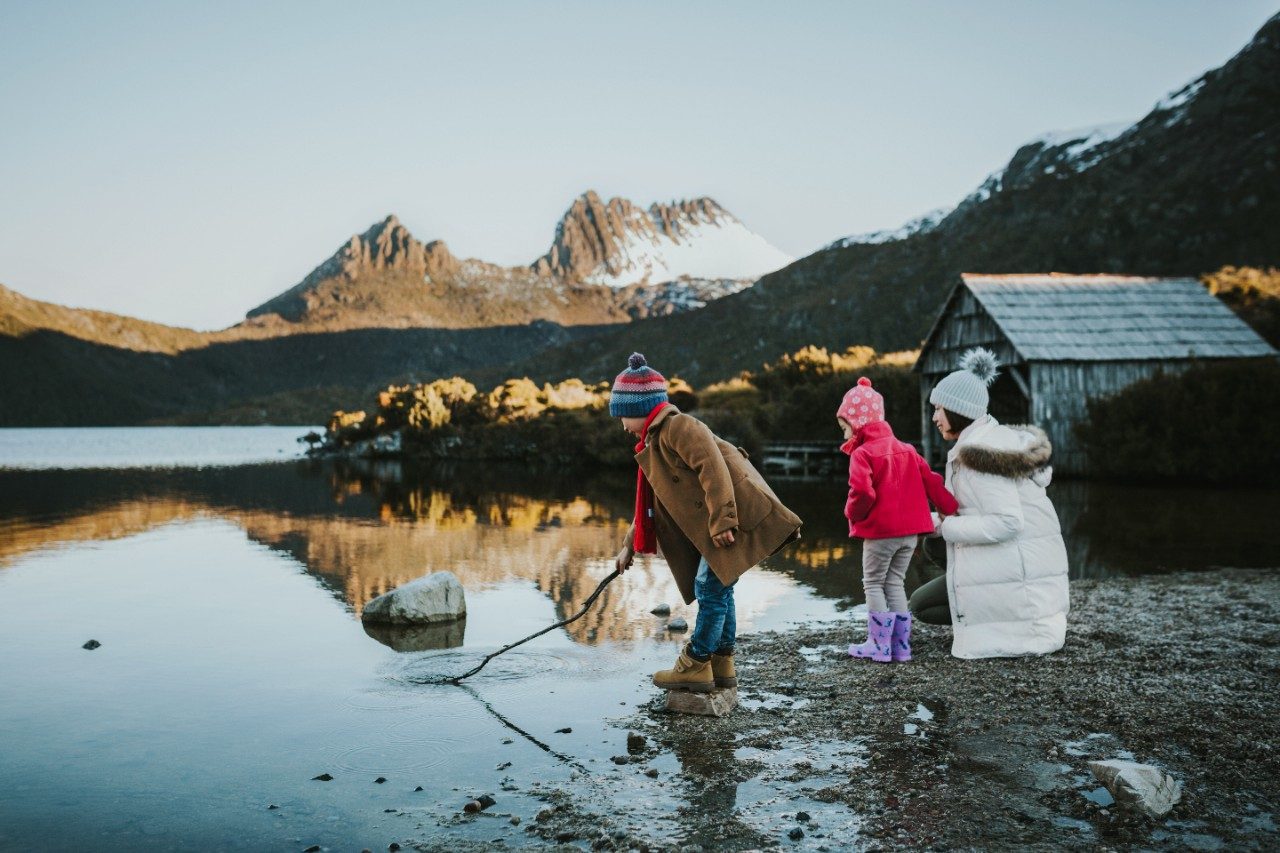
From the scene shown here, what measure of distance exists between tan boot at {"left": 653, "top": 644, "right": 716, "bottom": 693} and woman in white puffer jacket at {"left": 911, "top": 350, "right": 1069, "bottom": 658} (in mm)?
2036

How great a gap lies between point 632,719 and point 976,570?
268 cm

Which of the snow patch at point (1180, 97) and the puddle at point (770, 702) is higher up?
the snow patch at point (1180, 97)

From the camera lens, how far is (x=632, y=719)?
20.1 feet

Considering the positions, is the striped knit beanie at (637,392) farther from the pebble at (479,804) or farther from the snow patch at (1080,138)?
the snow patch at (1080,138)

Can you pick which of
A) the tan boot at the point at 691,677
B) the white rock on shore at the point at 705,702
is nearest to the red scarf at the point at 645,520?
the tan boot at the point at 691,677

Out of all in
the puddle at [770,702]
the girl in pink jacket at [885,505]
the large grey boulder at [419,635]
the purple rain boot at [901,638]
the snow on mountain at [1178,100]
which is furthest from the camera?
the snow on mountain at [1178,100]

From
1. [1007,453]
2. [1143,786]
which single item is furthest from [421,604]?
[1143,786]

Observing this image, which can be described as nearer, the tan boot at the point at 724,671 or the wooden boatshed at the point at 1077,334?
the tan boot at the point at 724,671

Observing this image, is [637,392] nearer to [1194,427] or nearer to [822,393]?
[1194,427]

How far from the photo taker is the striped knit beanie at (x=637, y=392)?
6.05 m

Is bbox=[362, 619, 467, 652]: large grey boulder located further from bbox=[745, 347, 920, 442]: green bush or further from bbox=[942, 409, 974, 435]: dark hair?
bbox=[745, 347, 920, 442]: green bush

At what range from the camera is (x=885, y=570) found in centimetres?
718

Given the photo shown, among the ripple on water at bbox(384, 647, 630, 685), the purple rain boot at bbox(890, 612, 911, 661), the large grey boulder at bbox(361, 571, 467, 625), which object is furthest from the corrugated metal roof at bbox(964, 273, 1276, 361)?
the ripple on water at bbox(384, 647, 630, 685)

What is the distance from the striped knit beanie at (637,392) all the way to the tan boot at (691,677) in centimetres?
161
